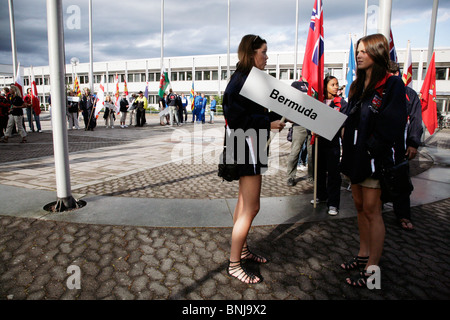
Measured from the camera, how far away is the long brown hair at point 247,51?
2.34 meters

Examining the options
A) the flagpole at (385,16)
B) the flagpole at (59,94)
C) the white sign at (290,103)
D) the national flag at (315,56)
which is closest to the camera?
the white sign at (290,103)

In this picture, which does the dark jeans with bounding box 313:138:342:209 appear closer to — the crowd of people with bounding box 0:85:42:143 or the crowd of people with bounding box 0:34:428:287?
the crowd of people with bounding box 0:34:428:287

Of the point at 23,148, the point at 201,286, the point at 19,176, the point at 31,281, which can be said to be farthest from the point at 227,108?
the point at 23,148

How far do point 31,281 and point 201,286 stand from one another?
4.65 feet

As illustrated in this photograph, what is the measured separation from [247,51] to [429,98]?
9935mm

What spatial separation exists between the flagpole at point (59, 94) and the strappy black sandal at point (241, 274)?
2585mm

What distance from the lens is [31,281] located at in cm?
250

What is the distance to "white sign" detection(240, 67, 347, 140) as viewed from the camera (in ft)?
7.37

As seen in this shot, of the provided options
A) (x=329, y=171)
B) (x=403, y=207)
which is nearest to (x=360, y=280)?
(x=403, y=207)

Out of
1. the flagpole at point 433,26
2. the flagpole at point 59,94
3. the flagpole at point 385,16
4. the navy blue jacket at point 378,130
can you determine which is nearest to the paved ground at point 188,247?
the flagpole at point 59,94

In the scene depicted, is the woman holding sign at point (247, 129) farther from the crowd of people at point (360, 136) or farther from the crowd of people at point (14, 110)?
the crowd of people at point (14, 110)

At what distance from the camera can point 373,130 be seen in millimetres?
2391
